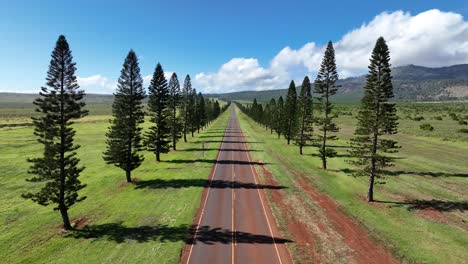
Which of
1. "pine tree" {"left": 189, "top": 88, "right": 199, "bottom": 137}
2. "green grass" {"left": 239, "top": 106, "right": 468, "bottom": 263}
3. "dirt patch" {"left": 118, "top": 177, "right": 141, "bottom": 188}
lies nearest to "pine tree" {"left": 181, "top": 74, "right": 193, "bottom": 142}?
"pine tree" {"left": 189, "top": 88, "right": 199, "bottom": 137}

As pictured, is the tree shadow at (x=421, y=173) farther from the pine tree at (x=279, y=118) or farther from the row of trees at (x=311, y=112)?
the pine tree at (x=279, y=118)

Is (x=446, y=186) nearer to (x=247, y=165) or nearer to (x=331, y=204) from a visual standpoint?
(x=331, y=204)

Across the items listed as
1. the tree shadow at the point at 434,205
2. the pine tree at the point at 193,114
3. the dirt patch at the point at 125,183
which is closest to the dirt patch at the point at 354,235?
the tree shadow at the point at 434,205

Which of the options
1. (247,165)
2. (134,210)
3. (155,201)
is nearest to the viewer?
(134,210)

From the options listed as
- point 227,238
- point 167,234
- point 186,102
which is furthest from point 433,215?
point 186,102

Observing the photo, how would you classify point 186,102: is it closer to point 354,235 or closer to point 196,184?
point 196,184

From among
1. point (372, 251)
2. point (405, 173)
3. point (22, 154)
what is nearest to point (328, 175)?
point (405, 173)
